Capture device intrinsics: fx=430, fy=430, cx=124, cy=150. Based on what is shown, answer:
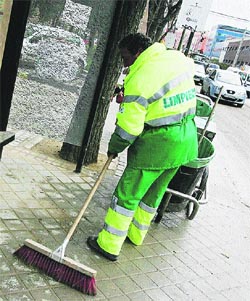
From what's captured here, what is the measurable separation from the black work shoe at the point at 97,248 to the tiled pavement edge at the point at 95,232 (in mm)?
51

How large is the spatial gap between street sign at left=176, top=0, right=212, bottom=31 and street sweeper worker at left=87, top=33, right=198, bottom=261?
7546 mm

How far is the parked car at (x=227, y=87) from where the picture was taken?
19.9 metres

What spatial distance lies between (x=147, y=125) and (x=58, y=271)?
1374 millimetres

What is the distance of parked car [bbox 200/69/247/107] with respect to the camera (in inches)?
782

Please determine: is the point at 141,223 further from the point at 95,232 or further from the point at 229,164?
the point at 229,164

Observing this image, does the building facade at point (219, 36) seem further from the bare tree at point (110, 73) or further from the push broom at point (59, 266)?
the push broom at point (59, 266)

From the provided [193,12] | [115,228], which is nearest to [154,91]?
[115,228]

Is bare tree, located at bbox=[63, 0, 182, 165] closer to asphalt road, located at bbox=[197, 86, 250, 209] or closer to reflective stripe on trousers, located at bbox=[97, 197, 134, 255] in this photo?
reflective stripe on trousers, located at bbox=[97, 197, 134, 255]

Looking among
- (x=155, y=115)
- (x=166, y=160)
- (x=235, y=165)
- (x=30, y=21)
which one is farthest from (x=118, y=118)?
(x=235, y=165)

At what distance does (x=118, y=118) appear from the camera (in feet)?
11.3

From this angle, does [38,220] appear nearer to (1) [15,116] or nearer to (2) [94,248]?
(2) [94,248]

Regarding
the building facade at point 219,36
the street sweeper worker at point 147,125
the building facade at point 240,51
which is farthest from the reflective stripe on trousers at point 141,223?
the building facade at point 219,36

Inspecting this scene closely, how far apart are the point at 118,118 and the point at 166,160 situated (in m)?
0.57

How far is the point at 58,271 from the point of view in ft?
10.7
